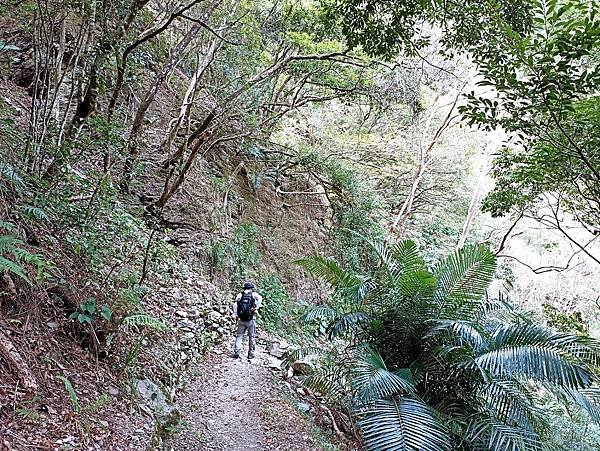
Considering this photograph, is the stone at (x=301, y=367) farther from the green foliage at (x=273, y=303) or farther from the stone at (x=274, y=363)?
the green foliage at (x=273, y=303)

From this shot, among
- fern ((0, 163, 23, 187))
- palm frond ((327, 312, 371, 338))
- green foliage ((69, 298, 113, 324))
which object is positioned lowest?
green foliage ((69, 298, 113, 324))

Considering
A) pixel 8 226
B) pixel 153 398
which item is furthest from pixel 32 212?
pixel 153 398

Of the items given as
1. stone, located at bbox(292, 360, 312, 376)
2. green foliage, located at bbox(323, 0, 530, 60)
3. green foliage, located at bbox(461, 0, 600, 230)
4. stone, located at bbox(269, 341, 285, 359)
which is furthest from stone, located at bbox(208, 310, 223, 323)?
green foliage, located at bbox(461, 0, 600, 230)

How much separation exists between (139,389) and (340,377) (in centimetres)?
289

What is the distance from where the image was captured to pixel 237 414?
197 inches

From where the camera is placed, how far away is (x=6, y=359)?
296 centimetres

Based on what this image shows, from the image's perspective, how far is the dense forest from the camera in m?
3.43

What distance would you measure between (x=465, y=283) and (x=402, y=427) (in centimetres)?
224

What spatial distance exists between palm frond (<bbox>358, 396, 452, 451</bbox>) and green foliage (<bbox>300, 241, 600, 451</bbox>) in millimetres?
11

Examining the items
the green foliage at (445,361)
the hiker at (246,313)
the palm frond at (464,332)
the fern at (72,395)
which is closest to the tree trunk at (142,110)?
the hiker at (246,313)

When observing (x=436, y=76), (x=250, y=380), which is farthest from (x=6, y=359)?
(x=436, y=76)

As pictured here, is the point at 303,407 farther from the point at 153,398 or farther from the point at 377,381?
the point at 153,398

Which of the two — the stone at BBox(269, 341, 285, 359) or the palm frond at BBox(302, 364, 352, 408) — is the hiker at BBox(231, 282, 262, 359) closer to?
the stone at BBox(269, 341, 285, 359)

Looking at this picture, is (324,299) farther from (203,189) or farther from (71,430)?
(71,430)
